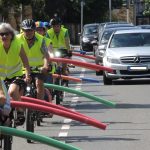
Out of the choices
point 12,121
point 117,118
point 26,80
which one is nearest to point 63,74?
point 117,118

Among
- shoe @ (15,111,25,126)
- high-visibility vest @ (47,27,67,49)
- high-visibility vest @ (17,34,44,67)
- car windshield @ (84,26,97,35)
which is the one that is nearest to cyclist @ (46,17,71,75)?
high-visibility vest @ (47,27,67,49)

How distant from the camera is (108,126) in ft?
44.1

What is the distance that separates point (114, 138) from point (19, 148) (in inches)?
66.5

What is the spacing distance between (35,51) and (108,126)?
6.20 ft

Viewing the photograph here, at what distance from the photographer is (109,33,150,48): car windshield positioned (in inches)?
949

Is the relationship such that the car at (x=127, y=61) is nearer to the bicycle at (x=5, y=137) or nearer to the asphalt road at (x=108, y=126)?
the asphalt road at (x=108, y=126)

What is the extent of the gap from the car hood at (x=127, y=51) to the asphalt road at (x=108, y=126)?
2.32m

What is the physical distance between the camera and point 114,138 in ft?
39.2

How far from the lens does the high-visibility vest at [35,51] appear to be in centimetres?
1257

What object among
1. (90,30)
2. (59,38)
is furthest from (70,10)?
(59,38)

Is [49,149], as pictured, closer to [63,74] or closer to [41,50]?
[41,50]

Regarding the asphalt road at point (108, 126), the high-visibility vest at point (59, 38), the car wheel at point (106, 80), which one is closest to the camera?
the asphalt road at point (108, 126)

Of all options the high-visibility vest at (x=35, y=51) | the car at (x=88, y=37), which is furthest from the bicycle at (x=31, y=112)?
the car at (x=88, y=37)

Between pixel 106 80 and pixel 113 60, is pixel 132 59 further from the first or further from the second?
pixel 106 80
